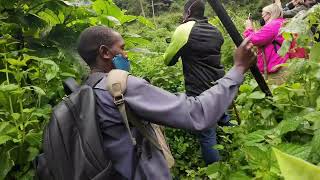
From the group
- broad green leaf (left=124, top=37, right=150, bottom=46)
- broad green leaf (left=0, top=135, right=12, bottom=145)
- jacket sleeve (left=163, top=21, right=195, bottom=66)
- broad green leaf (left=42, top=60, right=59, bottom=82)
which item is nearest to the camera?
broad green leaf (left=0, top=135, right=12, bottom=145)

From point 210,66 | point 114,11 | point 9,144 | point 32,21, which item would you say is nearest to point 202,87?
point 210,66

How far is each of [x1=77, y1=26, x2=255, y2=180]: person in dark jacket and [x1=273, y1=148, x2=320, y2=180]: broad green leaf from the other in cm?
139

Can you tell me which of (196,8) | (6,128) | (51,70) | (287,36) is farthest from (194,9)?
(6,128)

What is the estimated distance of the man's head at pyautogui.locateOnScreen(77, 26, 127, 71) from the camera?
2.25 meters

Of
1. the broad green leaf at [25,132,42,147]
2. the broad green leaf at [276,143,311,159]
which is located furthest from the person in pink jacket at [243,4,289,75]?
the broad green leaf at [25,132,42,147]

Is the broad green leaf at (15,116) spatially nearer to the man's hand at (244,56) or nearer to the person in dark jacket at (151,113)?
the person in dark jacket at (151,113)

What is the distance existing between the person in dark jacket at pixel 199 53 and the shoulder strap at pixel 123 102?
235cm

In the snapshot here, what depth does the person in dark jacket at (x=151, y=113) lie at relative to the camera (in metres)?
1.98

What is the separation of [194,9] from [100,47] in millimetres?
2436

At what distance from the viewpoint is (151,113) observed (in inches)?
77.2

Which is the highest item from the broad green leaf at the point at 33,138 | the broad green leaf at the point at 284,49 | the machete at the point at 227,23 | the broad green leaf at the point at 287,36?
the machete at the point at 227,23

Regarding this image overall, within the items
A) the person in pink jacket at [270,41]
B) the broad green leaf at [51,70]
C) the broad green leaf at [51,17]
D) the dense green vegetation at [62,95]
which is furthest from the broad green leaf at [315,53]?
the broad green leaf at [51,17]

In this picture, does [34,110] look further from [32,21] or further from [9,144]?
[32,21]

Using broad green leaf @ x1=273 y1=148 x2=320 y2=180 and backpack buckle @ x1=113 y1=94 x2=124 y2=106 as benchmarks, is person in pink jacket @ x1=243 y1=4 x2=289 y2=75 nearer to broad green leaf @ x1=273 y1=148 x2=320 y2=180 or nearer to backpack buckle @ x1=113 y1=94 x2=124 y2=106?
backpack buckle @ x1=113 y1=94 x2=124 y2=106
